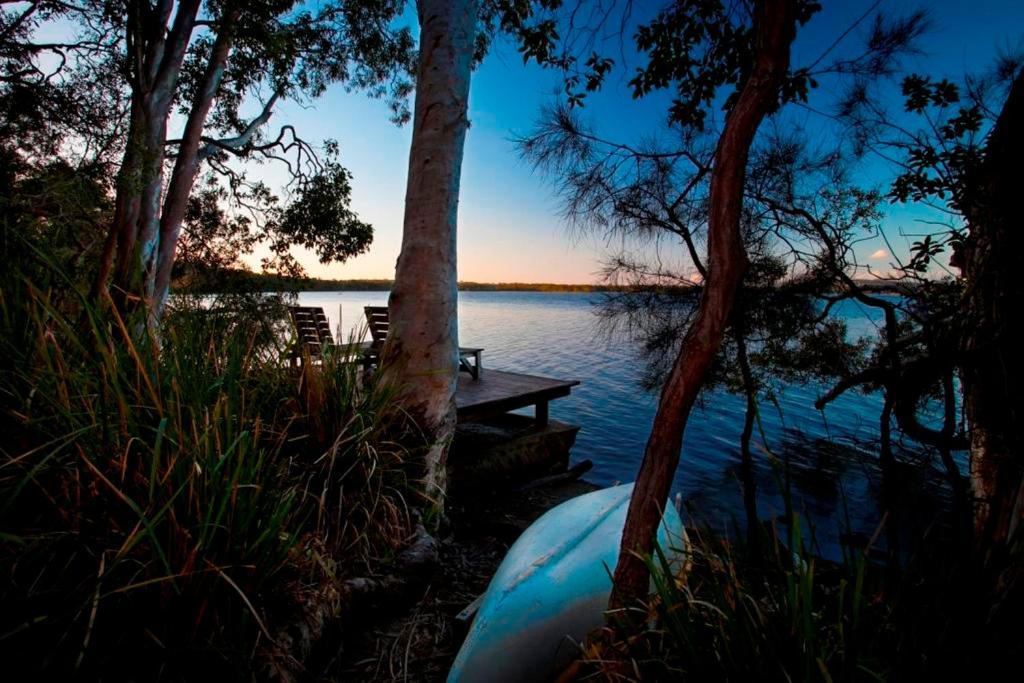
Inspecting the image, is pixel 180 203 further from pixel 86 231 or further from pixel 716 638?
pixel 716 638

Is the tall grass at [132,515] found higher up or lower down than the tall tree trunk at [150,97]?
lower down

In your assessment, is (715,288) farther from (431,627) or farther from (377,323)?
(377,323)

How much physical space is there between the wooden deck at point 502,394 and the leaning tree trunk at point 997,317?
4367 millimetres

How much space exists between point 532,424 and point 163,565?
21.0ft

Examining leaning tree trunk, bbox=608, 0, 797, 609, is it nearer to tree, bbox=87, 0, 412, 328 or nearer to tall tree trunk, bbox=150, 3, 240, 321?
tree, bbox=87, 0, 412, 328

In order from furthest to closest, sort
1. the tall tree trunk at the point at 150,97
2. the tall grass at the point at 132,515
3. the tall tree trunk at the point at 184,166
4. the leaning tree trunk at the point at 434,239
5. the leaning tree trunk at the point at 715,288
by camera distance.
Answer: the tall tree trunk at the point at 184,166 < the tall tree trunk at the point at 150,97 < the leaning tree trunk at the point at 434,239 < the leaning tree trunk at the point at 715,288 < the tall grass at the point at 132,515

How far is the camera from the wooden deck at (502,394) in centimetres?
596

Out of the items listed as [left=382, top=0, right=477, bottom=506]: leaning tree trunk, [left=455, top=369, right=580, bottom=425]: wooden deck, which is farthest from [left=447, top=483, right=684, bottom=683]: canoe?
[left=455, top=369, right=580, bottom=425]: wooden deck

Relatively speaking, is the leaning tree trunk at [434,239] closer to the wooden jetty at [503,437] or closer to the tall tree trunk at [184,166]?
the wooden jetty at [503,437]

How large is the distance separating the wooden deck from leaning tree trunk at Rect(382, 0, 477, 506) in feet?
7.80

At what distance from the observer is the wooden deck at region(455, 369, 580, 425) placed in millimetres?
5965

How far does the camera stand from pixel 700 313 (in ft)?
4.53

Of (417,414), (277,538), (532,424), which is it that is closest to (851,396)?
(532,424)

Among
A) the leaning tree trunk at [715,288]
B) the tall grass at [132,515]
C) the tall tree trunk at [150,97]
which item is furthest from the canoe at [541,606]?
the tall tree trunk at [150,97]
